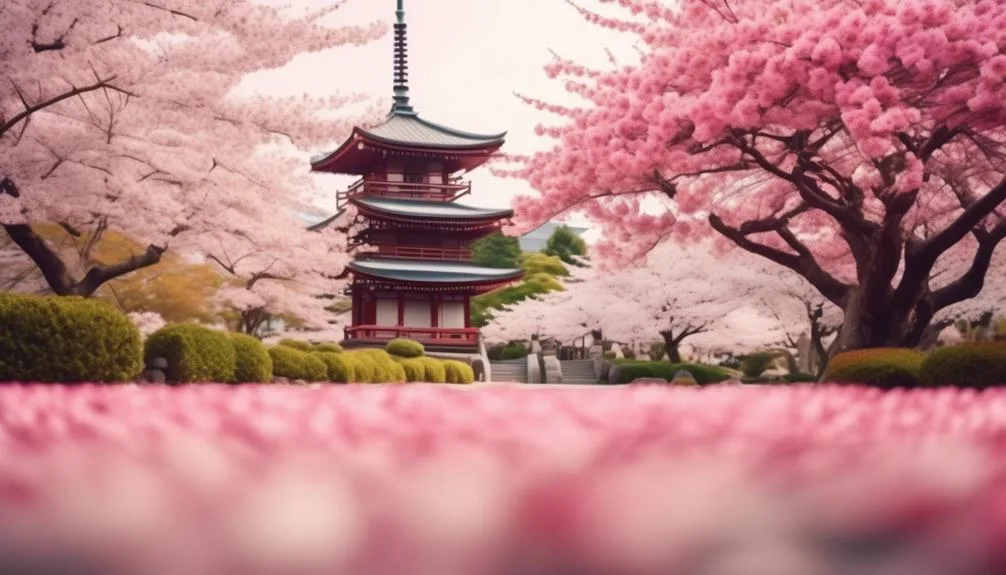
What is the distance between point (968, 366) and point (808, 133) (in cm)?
439

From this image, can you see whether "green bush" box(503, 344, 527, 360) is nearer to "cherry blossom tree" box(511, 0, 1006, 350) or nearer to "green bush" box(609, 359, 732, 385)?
"green bush" box(609, 359, 732, 385)

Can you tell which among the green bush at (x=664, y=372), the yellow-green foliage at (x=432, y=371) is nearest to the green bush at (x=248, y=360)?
the yellow-green foliage at (x=432, y=371)

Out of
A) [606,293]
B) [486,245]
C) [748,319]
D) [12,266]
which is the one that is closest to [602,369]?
[606,293]

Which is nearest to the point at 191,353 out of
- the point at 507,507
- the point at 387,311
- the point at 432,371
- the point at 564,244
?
the point at 507,507

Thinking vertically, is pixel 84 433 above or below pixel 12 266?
below

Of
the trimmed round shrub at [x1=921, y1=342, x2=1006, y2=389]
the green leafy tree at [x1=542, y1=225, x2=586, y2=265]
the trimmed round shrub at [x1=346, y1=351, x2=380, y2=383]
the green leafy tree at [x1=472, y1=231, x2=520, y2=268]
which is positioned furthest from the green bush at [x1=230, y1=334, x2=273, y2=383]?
the green leafy tree at [x1=542, y1=225, x2=586, y2=265]

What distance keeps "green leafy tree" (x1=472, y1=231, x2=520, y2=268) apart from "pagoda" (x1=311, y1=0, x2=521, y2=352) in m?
6.24

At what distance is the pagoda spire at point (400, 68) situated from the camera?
3444cm

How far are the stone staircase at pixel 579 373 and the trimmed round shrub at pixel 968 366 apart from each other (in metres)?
22.0

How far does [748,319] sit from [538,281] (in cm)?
904

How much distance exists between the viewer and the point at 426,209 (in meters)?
30.2

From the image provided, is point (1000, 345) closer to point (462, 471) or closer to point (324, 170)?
point (462, 471)

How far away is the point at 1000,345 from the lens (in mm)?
7316

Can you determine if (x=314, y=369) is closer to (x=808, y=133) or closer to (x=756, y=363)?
(x=808, y=133)
